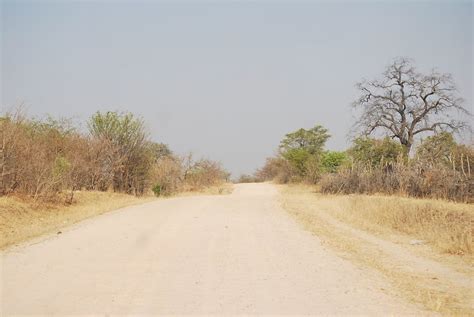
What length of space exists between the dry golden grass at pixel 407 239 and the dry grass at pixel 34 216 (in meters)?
6.81

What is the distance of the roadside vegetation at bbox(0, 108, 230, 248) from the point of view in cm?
1421

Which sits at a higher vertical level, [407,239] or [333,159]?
[333,159]

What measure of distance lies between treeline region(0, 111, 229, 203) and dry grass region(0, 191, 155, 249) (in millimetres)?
682

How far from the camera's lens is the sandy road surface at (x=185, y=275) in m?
5.45

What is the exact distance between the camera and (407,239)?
11.8 meters

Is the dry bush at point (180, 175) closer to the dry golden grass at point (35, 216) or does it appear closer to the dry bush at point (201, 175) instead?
the dry bush at point (201, 175)

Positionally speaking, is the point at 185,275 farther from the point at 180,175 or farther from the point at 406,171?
the point at 180,175

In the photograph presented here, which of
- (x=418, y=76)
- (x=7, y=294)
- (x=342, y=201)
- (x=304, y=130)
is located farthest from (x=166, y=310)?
(x=304, y=130)

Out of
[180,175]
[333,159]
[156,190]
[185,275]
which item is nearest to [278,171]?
[333,159]

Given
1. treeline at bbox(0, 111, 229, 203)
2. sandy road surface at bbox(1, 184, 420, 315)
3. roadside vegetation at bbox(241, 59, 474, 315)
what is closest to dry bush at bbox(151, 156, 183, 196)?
treeline at bbox(0, 111, 229, 203)

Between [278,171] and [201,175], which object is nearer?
[201,175]

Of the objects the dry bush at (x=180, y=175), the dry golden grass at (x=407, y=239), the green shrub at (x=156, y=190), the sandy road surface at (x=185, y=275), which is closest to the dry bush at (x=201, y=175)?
the dry bush at (x=180, y=175)

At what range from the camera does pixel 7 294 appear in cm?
583

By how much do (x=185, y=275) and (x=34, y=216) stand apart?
9.08 m
